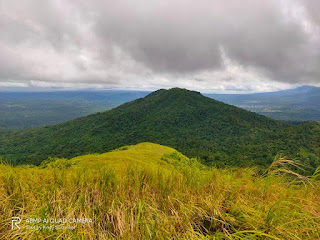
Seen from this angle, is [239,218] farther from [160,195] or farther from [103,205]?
[103,205]

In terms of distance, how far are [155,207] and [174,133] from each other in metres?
78.2

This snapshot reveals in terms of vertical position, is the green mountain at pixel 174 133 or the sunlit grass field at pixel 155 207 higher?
the sunlit grass field at pixel 155 207

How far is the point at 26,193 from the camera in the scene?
2494mm

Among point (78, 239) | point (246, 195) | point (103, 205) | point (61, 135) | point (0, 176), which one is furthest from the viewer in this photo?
point (61, 135)

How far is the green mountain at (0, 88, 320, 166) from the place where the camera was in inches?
2210

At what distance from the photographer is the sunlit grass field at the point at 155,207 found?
5.87 feet

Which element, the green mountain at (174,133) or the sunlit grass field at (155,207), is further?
the green mountain at (174,133)

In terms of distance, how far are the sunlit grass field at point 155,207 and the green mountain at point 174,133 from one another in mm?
50054

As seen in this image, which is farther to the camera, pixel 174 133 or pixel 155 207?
pixel 174 133

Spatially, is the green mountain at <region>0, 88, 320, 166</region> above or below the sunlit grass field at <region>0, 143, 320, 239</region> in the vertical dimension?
below

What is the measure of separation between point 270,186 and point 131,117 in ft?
317

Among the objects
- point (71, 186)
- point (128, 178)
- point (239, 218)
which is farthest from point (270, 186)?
point (71, 186)

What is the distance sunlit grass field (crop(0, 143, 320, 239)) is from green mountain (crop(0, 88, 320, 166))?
50054mm

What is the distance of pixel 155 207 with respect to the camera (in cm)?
237
